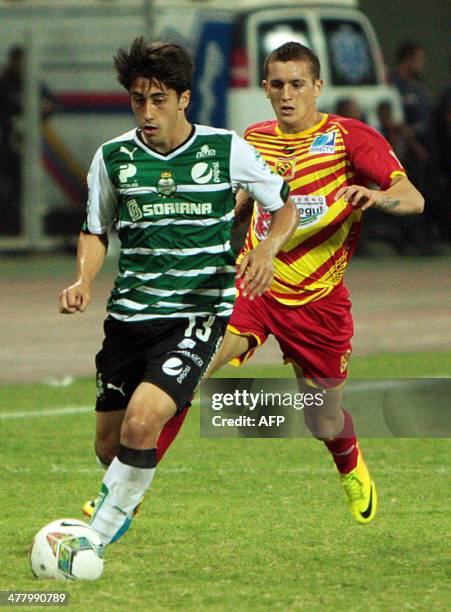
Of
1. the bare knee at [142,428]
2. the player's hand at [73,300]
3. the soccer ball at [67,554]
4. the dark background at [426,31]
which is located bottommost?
the dark background at [426,31]

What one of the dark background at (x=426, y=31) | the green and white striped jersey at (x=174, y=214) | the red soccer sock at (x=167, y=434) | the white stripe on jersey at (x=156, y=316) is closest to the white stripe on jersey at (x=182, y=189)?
the green and white striped jersey at (x=174, y=214)

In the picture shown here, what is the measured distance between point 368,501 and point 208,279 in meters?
1.74

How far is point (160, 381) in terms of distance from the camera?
664 cm

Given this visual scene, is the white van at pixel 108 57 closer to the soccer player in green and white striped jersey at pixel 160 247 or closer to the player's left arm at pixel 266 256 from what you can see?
the player's left arm at pixel 266 256

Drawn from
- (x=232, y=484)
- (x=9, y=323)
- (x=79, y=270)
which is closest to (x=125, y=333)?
(x=79, y=270)

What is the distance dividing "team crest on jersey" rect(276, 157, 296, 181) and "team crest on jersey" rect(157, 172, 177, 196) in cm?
150

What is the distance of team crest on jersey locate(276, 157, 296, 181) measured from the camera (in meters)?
8.25

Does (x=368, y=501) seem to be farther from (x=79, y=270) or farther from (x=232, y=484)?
(x=79, y=270)

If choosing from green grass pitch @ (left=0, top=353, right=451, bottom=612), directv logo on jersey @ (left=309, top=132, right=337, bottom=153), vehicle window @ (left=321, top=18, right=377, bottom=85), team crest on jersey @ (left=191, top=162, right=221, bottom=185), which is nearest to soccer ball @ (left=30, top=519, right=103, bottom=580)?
green grass pitch @ (left=0, top=353, right=451, bottom=612)

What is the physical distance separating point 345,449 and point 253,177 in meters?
1.90

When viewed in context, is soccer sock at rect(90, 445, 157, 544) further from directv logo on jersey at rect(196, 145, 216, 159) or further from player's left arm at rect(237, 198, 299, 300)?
directv logo on jersey at rect(196, 145, 216, 159)

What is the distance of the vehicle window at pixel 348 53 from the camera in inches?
858

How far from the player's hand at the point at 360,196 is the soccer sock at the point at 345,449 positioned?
137cm

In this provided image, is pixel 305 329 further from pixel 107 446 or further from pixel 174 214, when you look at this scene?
pixel 174 214
